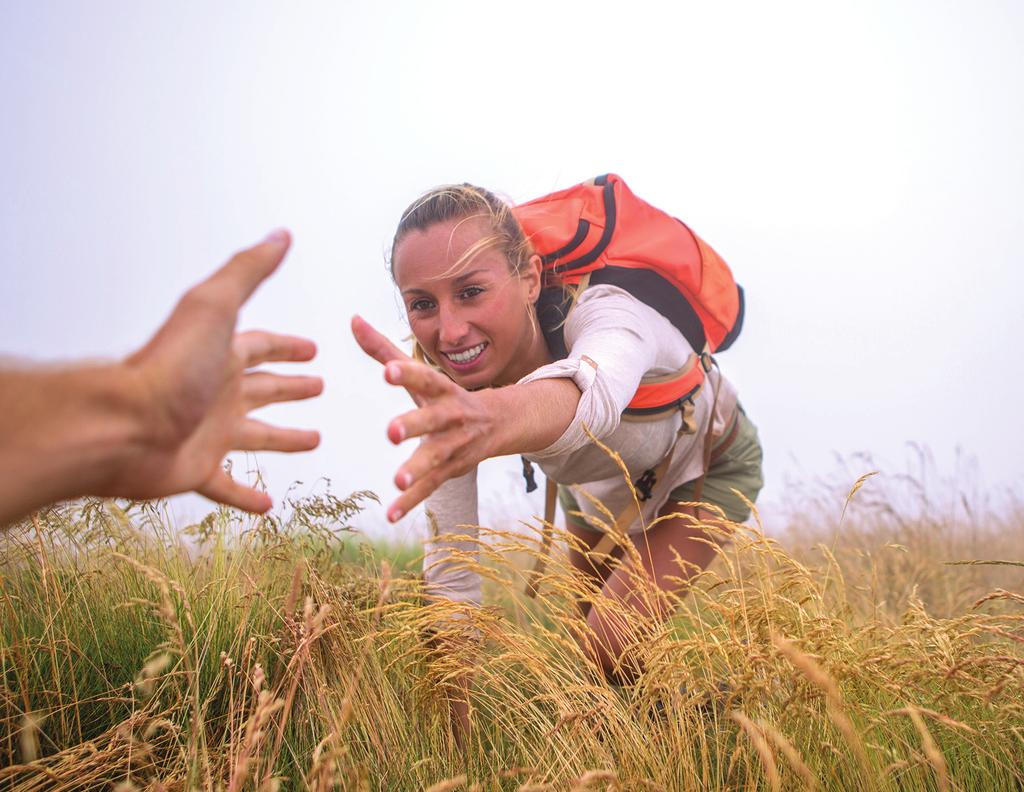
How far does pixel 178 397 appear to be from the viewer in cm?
99

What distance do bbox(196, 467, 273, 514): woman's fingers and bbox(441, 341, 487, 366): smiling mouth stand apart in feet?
4.61

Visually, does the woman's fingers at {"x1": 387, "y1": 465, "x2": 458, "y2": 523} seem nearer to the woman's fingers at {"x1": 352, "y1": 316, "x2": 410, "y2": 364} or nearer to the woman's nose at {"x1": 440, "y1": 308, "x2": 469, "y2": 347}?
the woman's fingers at {"x1": 352, "y1": 316, "x2": 410, "y2": 364}

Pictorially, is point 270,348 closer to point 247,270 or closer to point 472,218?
point 247,270

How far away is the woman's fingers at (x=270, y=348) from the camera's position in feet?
4.09

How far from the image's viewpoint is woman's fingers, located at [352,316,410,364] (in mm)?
1505

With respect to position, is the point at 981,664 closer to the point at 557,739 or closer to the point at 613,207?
the point at 557,739

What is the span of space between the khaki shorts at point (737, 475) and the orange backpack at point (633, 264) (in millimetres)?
638

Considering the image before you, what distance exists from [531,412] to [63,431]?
95cm

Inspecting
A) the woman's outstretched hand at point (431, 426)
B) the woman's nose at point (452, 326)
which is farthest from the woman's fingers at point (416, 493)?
the woman's nose at point (452, 326)

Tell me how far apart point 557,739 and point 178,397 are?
4.91 feet

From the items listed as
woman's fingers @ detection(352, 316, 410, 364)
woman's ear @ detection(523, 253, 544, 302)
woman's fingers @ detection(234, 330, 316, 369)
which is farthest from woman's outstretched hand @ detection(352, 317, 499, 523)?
woman's ear @ detection(523, 253, 544, 302)

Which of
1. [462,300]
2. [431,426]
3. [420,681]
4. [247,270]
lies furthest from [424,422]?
[462,300]

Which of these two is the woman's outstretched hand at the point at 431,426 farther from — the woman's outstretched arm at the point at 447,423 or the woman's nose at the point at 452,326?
the woman's nose at the point at 452,326

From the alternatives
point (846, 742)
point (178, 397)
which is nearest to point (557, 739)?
point (846, 742)
